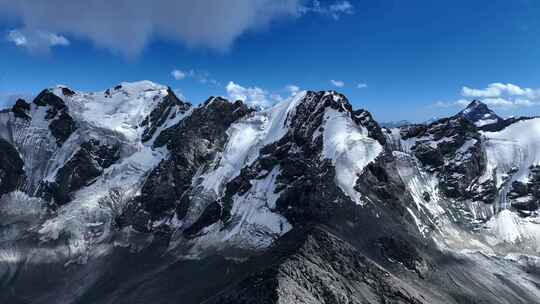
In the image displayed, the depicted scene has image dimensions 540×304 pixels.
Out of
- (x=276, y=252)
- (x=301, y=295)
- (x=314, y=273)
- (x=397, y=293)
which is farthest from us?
(x=276, y=252)

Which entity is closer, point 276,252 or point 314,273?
point 314,273

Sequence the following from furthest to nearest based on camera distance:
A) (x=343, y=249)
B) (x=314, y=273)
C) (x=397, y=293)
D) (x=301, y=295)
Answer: (x=343, y=249), (x=397, y=293), (x=314, y=273), (x=301, y=295)

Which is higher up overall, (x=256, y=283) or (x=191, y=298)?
(x=256, y=283)

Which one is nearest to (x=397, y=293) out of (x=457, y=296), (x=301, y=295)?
(x=301, y=295)

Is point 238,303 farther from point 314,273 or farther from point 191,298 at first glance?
point 191,298

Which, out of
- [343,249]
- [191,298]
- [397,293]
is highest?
[343,249]

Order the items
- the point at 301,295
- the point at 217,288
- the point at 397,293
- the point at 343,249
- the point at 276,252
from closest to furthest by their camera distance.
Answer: the point at 301,295, the point at 397,293, the point at 343,249, the point at 276,252, the point at 217,288

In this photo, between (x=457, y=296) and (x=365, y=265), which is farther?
(x=457, y=296)

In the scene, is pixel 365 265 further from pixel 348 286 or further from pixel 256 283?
pixel 256 283

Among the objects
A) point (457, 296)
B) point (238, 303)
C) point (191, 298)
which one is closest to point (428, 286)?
point (457, 296)
